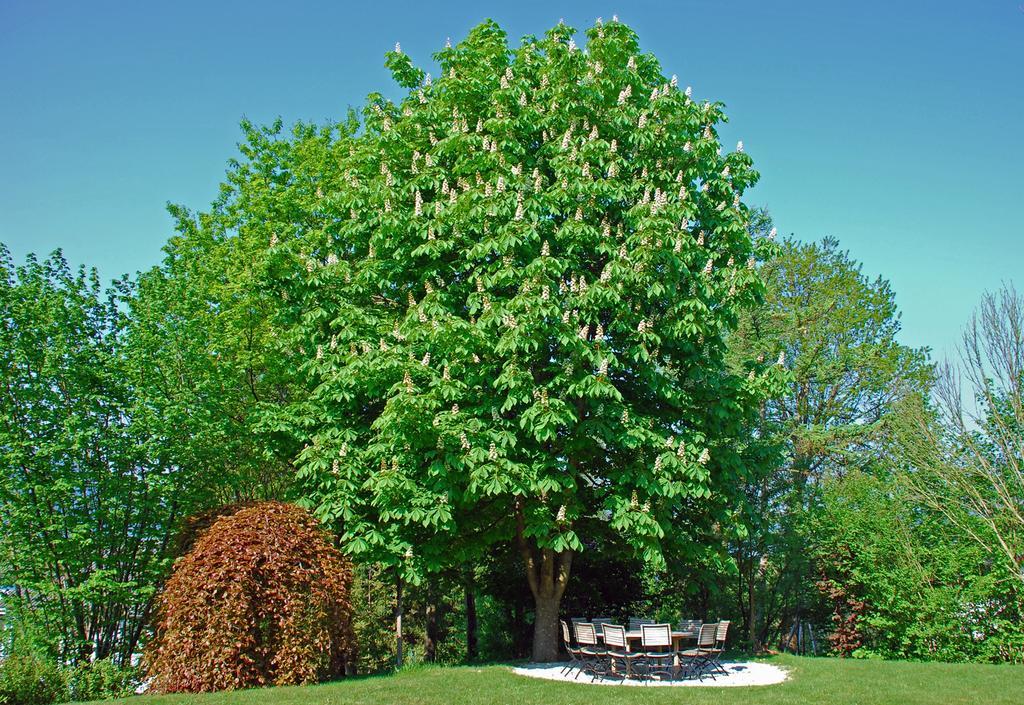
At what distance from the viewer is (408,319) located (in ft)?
38.0

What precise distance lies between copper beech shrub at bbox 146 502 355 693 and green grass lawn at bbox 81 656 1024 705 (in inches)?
23.4

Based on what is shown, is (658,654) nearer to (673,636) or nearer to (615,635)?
(673,636)

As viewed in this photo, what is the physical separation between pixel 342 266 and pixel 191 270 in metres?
5.11

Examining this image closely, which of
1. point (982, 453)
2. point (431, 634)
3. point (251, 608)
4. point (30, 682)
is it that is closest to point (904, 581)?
point (982, 453)

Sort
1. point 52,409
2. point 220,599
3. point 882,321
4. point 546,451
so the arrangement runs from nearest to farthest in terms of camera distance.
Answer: point 220,599
point 52,409
point 546,451
point 882,321

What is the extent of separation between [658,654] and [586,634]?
1.15 metres

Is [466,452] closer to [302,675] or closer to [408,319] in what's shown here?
[408,319]

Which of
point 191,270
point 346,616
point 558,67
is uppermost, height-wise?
point 558,67

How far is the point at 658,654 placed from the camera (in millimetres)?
11477

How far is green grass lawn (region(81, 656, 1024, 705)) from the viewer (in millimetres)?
9273

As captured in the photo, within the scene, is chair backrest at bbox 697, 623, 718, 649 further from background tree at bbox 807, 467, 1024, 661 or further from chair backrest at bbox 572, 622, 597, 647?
background tree at bbox 807, 467, 1024, 661

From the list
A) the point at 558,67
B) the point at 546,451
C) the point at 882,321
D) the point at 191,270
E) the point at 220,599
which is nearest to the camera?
the point at 220,599

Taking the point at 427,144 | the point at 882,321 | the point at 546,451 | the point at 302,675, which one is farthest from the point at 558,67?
the point at 882,321

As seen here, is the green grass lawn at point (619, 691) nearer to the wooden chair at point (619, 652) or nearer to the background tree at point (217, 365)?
the wooden chair at point (619, 652)
